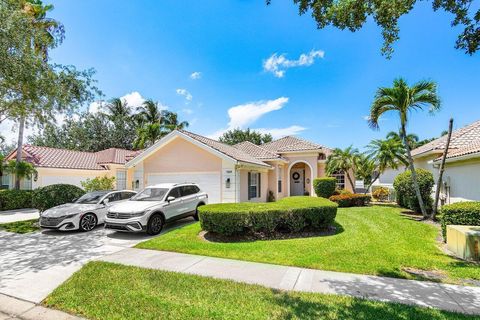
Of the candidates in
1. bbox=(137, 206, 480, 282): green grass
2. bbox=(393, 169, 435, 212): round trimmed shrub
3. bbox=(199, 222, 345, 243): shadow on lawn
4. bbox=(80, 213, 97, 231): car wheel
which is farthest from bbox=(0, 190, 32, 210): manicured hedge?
bbox=(393, 169, 435, 212): round trimmed shrub

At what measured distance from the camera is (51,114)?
38.3 feet

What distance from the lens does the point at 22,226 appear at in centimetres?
1143

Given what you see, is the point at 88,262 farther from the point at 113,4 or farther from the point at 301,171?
the point at 301,171

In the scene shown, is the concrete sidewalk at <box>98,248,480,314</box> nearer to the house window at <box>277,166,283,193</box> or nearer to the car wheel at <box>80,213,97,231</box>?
the car wheel at <box>80,213,97,231</box>

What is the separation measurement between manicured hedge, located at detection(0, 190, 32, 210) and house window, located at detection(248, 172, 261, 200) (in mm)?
16061

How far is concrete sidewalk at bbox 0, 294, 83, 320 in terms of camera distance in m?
4.04

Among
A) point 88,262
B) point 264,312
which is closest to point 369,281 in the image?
point 264,312

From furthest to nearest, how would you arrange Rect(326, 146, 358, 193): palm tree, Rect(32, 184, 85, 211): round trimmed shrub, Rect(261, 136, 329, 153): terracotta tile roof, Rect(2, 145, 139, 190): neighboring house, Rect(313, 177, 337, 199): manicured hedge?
Rect(261, 136, 329, 153): terracotta tile roof
Rect(326, 146, 358, 193): palm tree
Rect(2, 145, 139, 190): neighboring house
Rect(313, 177, 337, 199): manicured hedge
Rect(32, 184, 85, 211): round trimmed shrub

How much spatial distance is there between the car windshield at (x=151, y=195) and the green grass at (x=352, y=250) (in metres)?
1.66

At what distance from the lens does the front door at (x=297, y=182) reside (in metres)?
24.2

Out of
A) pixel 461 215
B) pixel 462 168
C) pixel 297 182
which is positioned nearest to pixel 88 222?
pixel 461 215

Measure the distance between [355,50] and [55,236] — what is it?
14623 mm

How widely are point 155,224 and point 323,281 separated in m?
6.83

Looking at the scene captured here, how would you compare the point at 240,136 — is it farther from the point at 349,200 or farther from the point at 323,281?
the point at 323,281
